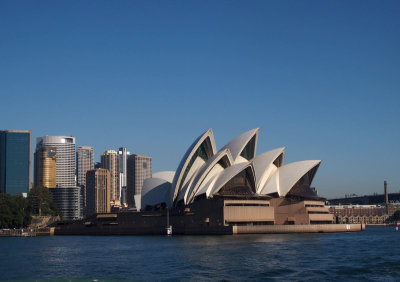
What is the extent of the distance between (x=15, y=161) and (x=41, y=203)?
55.4m

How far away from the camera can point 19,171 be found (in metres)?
181

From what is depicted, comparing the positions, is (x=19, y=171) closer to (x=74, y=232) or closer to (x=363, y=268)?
(x=74, y=232)

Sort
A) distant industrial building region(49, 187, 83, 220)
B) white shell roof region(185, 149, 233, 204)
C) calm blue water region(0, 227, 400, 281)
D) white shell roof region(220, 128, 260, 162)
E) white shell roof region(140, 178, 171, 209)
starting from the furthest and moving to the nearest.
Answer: distant industrial building region(49, 187, 83, 220), white shell roof region(140, 178, 171, 209), white shell roof region(220, 128, 260, 162), white shell roof region(185, 149, 233, 204), calm blue water region(0, 227, 400, 281)

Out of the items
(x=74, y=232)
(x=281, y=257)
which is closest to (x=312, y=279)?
(x=281, y=257)

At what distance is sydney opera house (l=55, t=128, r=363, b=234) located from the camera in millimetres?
72312

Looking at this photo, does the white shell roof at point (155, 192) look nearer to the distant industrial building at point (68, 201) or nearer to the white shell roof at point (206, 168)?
the white shell roof at point (206, 168)

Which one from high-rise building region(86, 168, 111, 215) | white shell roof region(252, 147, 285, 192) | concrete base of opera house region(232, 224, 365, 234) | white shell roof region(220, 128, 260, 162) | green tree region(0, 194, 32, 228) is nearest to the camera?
concrete base of opera house region(232, 224, 365, 234)

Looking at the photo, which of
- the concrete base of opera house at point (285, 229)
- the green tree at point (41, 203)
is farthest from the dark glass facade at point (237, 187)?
the green tree at point (41, 203)

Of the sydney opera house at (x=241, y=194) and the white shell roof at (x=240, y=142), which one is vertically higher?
the white shell roof at (x=240, y=142)

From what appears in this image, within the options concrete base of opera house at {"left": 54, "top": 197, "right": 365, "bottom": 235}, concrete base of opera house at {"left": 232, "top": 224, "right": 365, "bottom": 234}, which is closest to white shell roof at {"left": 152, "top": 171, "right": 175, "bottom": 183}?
concrete base of opera house at {"left": 54, "top": 197, "right": 365, "bottom": 235}

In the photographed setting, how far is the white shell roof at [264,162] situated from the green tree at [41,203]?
→ 70.3 meters

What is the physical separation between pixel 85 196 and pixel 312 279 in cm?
17833

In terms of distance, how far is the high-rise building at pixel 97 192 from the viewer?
193 m

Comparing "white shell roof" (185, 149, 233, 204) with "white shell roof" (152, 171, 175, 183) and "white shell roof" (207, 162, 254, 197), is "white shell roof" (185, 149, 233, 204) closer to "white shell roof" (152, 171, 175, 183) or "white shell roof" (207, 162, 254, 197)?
"white shell roof" (207, 162, 254, 197)
